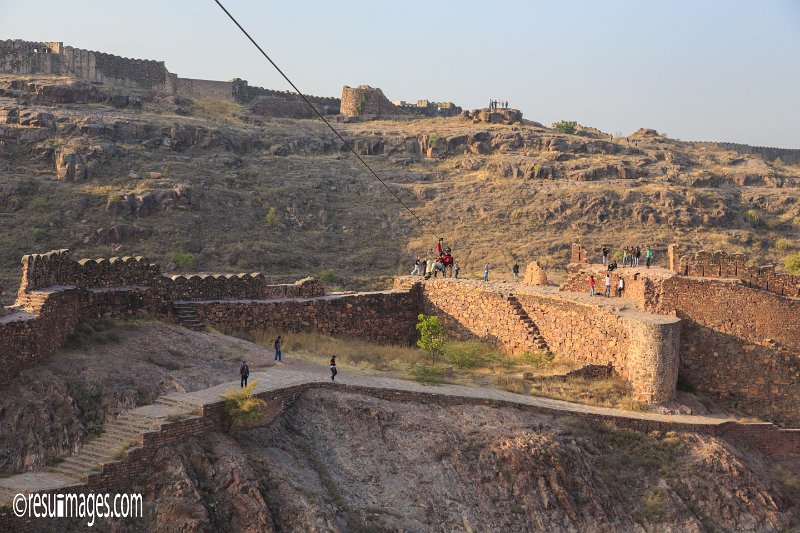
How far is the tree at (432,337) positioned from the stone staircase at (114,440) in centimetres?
933

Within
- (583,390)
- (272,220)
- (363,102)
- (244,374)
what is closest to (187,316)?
(244,374)

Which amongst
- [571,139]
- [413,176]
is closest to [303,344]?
[413,176]

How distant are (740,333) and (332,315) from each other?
980 centimetres

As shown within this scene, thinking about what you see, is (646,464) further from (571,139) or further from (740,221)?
(571,139)

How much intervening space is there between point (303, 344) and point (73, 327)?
5.95 m

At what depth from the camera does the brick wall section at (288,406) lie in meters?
15.8

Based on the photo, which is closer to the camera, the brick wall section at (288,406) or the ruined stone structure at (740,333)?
the brick wall section at (288,406)

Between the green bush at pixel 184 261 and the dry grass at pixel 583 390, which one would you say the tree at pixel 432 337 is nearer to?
the dry grass at pixel 583 390

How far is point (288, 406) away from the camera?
2003 centimetres

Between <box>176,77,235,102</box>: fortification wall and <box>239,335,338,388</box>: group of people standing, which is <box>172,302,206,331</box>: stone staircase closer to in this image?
<box>239,335,338,388</box>: group of people standing

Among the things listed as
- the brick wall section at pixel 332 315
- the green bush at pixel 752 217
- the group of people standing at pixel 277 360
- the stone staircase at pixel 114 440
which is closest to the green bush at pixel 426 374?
the group of people standing at pixel 277 360

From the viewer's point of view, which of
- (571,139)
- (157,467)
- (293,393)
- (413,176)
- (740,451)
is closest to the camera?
(157,467)

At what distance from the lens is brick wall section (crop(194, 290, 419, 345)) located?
25.8m

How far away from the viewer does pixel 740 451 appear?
23156mm
